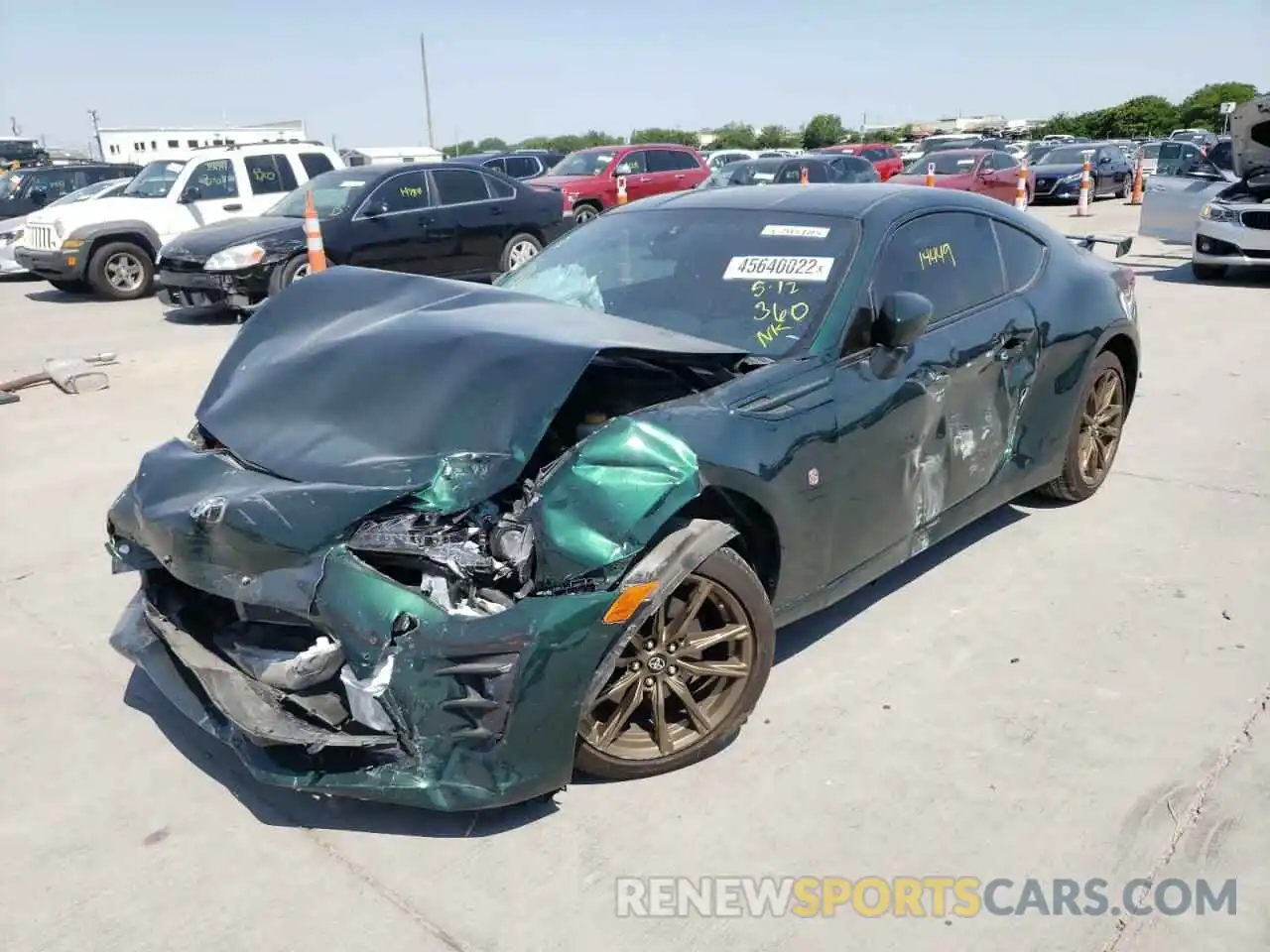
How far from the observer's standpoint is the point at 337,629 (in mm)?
2549

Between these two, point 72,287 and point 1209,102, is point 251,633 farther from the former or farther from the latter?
point 1209,102

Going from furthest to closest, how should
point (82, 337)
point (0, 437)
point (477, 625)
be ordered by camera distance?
point (82, 337)
point (0, 437)
point (477, 625)

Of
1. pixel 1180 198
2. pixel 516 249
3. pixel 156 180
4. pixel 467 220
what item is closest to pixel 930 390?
pixel 467 220

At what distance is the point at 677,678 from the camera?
9.64 feet

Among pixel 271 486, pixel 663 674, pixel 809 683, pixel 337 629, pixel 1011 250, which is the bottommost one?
pixel 809 683

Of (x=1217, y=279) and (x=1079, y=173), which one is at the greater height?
(x=1079, y=173)

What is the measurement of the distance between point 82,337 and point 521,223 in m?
4.93

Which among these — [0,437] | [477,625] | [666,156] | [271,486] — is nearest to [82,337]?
[0,437]

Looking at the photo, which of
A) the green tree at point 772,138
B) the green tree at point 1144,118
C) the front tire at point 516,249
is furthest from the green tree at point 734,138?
the front tire at point 516,249

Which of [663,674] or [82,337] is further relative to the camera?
[82,337]

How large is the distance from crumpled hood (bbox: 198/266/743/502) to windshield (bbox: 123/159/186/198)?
1130cm

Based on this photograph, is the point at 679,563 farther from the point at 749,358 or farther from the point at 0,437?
the point at 0,437

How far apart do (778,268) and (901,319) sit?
0.54 metres

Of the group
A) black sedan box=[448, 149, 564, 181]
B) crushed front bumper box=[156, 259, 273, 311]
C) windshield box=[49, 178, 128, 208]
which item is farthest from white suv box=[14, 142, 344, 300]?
black sedan box=[448, 149, 564, 181]
